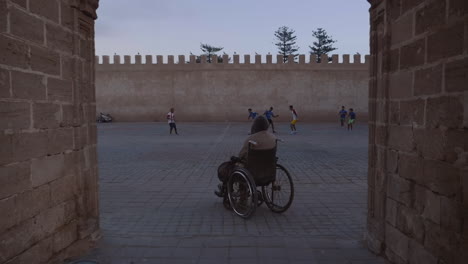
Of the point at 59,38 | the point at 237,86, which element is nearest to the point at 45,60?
the point at 59,38

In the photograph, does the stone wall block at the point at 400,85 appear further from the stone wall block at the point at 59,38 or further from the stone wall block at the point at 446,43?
the stone wall block at the point at 59,38

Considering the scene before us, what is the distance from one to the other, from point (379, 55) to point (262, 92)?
95.9 feet

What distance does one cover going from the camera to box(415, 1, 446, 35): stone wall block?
2693 millimetres

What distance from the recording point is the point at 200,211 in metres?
5.44

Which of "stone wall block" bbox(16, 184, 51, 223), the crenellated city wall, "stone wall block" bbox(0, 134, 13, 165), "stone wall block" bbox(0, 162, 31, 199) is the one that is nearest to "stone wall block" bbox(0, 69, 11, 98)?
"stone wall block" bbox(0, 134, 13, 165)

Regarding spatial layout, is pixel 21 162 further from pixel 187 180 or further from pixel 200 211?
pixel 187 180

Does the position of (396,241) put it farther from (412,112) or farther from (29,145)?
(29,145)

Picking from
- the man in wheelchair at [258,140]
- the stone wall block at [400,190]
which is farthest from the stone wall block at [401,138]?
the man in wheelchair at [258,140]

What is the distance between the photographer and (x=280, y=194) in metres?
6.27

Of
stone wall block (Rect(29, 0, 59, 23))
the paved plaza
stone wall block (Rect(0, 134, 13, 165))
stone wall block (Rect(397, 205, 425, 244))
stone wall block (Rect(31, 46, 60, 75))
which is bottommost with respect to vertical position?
the paved plaza

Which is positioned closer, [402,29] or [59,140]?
[402,29]

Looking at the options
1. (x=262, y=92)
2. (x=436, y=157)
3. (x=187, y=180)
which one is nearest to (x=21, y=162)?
(x=436, y=157)

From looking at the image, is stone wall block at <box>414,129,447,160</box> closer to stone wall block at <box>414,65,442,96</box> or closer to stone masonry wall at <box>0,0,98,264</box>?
stone wall block at <box>414,65,442,96</box>

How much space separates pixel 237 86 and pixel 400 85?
29.6 metres
